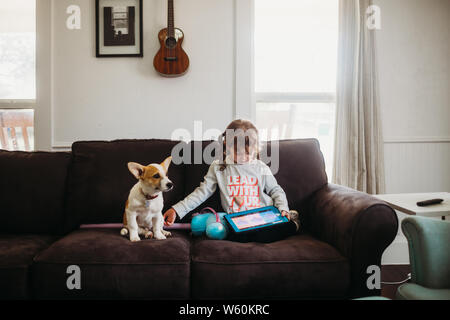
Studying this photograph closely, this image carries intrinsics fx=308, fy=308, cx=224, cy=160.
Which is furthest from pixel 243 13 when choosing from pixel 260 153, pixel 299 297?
pixel 299 297

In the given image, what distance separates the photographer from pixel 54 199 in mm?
1728

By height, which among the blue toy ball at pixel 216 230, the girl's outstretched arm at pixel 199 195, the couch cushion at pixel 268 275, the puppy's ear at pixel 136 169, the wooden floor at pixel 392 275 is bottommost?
the wooden floor at pixel 392 275

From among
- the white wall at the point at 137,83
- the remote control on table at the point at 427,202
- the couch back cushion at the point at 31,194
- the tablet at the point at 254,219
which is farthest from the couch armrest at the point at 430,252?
the couch back cushion at the point at 31,194

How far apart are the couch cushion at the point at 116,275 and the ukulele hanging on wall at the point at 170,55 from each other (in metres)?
1.45

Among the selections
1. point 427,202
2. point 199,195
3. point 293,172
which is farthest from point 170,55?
point 427,202

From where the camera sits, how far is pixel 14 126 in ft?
7.93

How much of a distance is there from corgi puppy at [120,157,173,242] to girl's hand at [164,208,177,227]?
0.36 feet

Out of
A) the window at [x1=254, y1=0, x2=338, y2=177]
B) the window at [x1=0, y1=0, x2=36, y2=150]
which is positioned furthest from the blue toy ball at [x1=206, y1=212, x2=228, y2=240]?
the window at [x1=0, y1=0, x2=36, y2=150]

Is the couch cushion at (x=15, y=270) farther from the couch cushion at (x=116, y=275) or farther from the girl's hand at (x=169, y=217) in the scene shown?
the girl's hand at (x=169, y=217)

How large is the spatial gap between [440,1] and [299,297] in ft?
8.40

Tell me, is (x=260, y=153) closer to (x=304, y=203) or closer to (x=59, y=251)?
(x=304, y=203)

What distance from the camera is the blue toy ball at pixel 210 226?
4.83 feet

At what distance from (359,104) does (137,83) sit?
169 cm

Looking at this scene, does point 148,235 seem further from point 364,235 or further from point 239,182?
point 364,235
